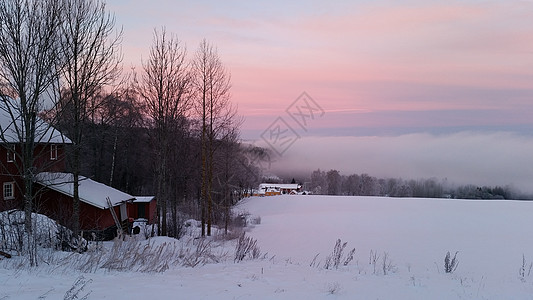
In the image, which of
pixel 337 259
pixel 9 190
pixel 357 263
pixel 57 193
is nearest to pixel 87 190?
pixel 57 193

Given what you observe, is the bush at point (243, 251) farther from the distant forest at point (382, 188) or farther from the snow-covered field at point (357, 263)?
the distant forest at point (382, 188)

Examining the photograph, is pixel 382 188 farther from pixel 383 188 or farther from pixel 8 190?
pixel 8 190

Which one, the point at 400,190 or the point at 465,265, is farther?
the point at 400,190

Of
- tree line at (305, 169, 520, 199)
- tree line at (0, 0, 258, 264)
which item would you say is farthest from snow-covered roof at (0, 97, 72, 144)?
tree line at (305, 169, 520, 199)

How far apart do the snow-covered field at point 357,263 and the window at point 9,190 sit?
9547 millimetres

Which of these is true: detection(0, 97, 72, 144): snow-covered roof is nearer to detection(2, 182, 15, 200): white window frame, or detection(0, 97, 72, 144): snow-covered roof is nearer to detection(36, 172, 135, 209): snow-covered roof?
detection(36, 172, 135, 209): snow-covered roof

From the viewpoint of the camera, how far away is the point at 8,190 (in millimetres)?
20531

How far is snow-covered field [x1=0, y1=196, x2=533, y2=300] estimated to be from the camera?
5.69 meters

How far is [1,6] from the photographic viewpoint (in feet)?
31.0

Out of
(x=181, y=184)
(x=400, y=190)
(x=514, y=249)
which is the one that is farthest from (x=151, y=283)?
(x=400, y=190)

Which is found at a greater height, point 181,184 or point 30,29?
point 30,29

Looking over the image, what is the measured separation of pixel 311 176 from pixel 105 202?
82931 mm

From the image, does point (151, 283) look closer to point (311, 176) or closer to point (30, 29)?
point (30, 29)

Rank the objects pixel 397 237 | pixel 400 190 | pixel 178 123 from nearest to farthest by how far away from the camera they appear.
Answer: pixel 178 123 → pixel 397 237 → pixel 400 190
